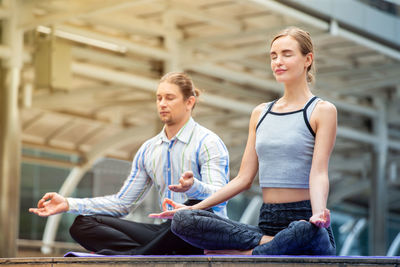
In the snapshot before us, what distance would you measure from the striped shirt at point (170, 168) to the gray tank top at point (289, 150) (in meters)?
0.76

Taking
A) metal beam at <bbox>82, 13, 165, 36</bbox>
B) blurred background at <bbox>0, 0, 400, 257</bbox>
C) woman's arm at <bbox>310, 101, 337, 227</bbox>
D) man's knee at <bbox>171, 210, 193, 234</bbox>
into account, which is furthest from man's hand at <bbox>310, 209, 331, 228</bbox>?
metal beam at <bbox>82, 13, 165, 36</bbox>

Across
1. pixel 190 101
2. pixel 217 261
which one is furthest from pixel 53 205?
pixel 217 261

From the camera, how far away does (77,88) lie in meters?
25.5

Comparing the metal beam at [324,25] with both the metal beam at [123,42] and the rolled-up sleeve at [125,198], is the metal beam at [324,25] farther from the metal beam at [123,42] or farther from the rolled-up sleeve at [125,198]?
the rolled-up sleeve at [125,198]

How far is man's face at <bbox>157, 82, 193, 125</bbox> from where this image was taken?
5.58 meters

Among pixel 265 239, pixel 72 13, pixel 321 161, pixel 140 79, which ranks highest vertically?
pixel 72 13

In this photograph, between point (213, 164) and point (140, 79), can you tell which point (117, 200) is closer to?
point (213, 164)

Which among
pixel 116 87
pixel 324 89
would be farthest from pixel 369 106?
pixel 116 87

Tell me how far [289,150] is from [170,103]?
51.8 inches

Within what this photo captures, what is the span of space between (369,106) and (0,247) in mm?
16868

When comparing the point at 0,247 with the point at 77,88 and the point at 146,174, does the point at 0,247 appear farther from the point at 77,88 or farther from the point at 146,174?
the point at 146,174

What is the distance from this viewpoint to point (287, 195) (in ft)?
14.9

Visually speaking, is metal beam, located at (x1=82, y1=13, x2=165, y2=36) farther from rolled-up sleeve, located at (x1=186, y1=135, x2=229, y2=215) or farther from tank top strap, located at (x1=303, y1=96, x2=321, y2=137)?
tank top strap, located at (x1=303, y1=96, x2=321, y2=137)

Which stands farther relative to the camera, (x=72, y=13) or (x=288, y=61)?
(x=72, y=13)
